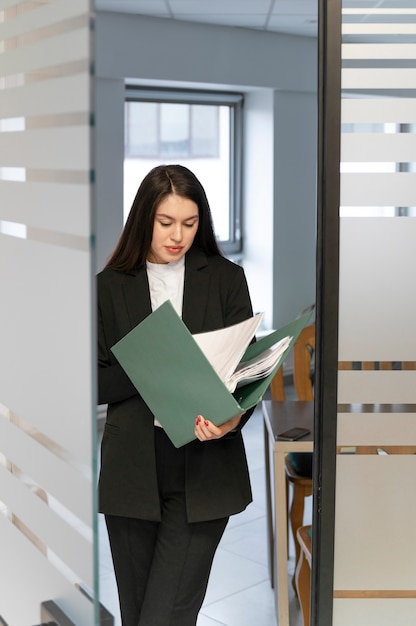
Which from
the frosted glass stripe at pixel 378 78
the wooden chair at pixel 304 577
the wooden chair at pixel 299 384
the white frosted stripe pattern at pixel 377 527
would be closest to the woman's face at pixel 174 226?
the frosted glass stripe at pixel 378 78

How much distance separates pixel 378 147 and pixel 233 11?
14.1 ft

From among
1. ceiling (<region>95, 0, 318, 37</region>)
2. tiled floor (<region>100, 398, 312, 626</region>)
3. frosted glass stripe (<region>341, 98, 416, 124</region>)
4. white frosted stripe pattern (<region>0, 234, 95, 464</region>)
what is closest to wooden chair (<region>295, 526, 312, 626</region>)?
tiled floor (<region>100, 398, 312, 626</region>)

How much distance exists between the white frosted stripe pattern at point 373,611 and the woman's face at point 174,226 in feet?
2.75

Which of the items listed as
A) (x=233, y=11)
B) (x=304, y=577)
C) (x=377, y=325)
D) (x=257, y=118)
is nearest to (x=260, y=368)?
(x=377, y=325)

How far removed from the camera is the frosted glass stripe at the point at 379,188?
1.79 meters

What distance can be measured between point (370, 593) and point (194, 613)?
489 mm

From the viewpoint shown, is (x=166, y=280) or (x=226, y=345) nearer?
(x=226, y=345)

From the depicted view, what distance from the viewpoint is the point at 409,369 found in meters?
1.85

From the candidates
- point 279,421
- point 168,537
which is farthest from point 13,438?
point 279,421

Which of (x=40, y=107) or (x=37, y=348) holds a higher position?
(x=40, y=107)

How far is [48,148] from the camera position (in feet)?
3.14

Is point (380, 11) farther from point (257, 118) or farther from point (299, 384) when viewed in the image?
point (257, 118)

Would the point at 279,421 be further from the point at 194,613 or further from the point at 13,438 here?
the point at 13,438

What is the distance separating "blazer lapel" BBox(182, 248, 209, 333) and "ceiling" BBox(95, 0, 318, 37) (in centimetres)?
355
